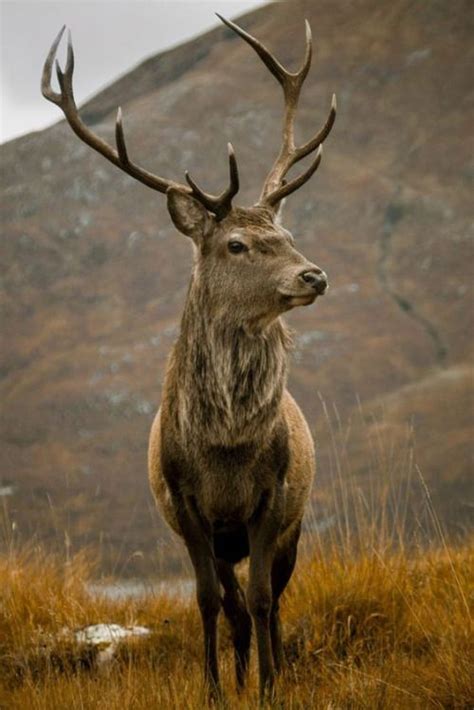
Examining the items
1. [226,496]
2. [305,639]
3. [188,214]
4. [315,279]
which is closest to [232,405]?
[226,496]

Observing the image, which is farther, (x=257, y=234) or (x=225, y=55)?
(x=225, y=55)

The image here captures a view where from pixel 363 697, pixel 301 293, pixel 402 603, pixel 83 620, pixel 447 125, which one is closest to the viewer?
pixel 363 697

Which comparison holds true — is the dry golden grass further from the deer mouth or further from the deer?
the deer mouth

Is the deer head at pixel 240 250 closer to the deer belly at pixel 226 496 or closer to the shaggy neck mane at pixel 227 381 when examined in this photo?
the shaggy neck mane at pixel 227 381

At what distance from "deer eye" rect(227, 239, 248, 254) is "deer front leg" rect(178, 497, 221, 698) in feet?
3.54

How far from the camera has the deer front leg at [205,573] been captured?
4883mm

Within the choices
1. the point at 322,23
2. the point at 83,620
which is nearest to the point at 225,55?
the point at 322,23

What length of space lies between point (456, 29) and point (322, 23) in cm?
478

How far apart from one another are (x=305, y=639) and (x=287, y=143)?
8.42 feet

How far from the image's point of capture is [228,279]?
498 cm

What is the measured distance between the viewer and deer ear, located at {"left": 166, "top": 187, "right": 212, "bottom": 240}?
16.6ft

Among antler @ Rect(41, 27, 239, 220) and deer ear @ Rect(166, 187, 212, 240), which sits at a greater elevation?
antler @ Rect(41, 27, 239, 220)

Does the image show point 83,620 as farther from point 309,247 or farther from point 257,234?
point 309,247

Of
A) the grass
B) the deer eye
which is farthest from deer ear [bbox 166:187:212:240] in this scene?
the grass
